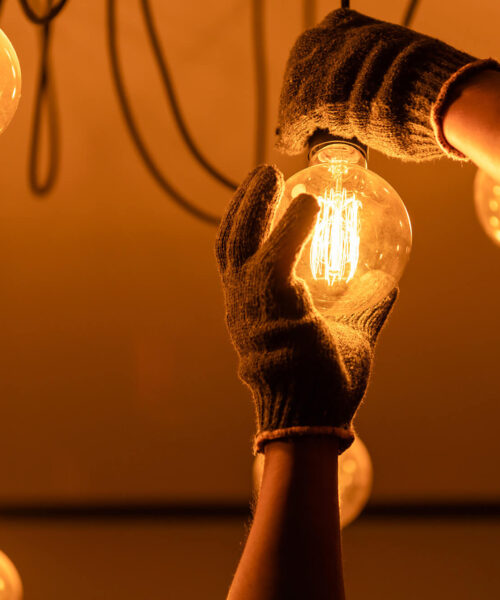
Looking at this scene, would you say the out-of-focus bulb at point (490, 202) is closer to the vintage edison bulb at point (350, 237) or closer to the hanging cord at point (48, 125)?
the vintage edison bulb at point (350, 237)

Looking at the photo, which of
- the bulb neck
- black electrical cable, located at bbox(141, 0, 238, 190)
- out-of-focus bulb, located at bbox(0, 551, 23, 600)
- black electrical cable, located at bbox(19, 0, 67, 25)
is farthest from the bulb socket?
out-of-focus bulb, located at bbox(0, 551, 23, 600)

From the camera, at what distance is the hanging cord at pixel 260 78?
90 centimetres

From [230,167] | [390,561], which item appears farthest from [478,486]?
[230,167]

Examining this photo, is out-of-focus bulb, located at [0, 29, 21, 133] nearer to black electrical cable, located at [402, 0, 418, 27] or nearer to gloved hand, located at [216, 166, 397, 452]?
gloved hand, located at [216, 166, 397, 452]

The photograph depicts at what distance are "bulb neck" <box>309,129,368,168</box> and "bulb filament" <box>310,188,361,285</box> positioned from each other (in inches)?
1.6

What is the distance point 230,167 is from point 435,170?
1.09ft

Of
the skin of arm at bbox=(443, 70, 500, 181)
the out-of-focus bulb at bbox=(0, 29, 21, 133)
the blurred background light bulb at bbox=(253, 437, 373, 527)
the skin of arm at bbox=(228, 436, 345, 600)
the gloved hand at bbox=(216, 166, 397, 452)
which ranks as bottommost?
the blurred background light bulb at bbox=(253, 437, 373, 527)

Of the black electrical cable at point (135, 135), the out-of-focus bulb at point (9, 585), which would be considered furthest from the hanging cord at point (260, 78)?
the out-of-focus bulb at point (9, 585)

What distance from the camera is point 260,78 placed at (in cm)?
97

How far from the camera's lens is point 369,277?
474 mm

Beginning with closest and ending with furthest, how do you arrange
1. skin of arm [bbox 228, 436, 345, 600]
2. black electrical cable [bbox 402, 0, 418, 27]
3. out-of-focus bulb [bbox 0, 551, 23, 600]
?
skin of arm [bbox 228, 436, 345, 600] → black electrical cable [bbox 402, 0, 418, 27] → out-of-focus bulb [bbox 0, 551, 23, 600]

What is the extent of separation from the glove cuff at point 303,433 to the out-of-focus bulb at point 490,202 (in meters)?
0.33

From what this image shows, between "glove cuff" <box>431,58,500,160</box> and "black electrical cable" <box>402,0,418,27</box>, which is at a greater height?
"black electrical cable" <box>402,0,418,27</box>

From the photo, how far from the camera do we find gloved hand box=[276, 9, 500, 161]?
0.45m
